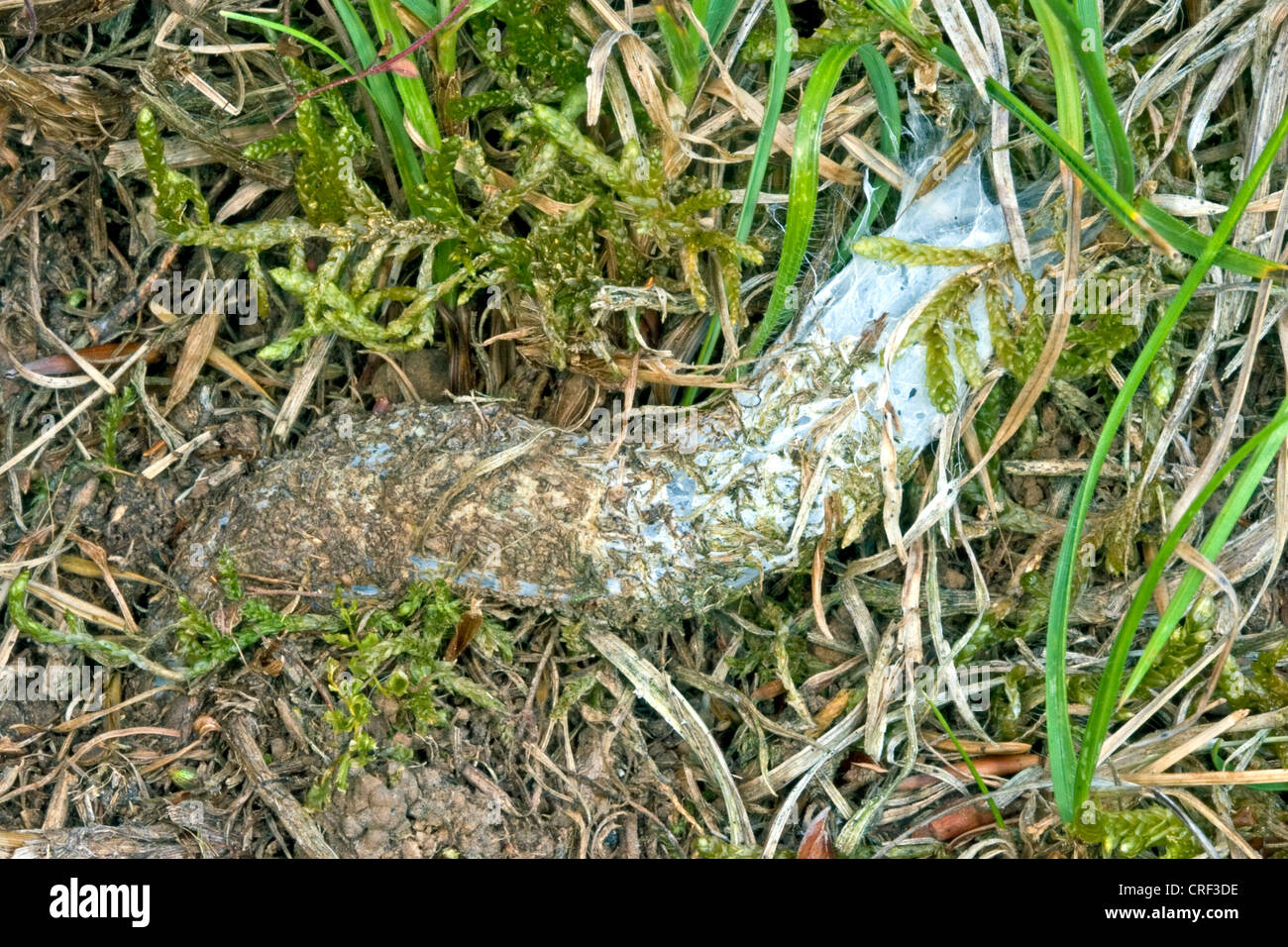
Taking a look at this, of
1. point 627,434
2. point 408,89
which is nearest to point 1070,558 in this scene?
point 627,434

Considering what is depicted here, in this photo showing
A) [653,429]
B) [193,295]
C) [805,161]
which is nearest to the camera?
[805,161]

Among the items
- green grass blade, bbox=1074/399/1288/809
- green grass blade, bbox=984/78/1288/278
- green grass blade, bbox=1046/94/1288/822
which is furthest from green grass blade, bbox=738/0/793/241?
green grass blade, bbox=1074/399/1288/809

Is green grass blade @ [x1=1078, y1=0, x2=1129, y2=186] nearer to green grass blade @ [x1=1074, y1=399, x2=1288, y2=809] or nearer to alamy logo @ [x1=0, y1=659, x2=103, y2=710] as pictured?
green grass blade @ [x1=1074, y1=399, x2=1288, y2=809]

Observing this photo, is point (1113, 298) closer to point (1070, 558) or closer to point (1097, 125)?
point (1097, 125)

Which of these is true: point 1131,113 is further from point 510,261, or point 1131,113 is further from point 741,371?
point 510,261
